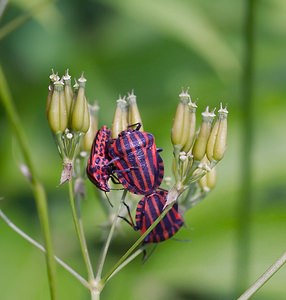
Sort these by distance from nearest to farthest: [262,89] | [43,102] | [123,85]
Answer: [262,89] < [43,102] < [123,85]

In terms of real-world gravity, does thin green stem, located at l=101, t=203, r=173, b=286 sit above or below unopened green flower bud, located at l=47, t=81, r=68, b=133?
below

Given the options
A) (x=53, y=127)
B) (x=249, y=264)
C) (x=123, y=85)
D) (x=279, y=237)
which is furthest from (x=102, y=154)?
(x=123, y=85)

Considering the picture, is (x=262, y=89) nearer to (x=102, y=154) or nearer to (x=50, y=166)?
(x=50, y=166)

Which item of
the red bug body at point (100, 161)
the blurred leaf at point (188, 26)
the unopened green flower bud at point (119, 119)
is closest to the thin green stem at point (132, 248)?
the red bug body at point (100, 161)

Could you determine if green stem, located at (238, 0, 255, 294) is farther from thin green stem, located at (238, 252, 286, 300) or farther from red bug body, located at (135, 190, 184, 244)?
thin green stem, located at (238, 252, 286, 300)

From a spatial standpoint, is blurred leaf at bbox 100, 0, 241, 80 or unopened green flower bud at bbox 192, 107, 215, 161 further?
blurred leaf at bbox 100, 0, 241, 80

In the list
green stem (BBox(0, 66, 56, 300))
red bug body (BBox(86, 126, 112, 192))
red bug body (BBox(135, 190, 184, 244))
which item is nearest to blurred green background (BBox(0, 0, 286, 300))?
red bug body (BBox(135, 190, 184, 244))
